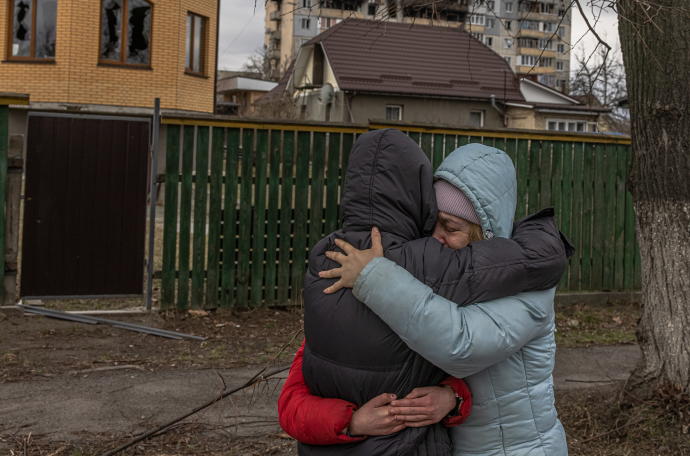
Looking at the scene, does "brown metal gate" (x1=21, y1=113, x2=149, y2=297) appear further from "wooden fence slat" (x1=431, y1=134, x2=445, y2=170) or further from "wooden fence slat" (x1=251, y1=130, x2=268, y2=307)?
"wooden fence slat" (x1=431, y1=134, x2=445, y2=170)

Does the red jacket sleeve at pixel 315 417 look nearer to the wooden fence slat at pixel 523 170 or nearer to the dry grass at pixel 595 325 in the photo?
the dry grass at pixel 595 325

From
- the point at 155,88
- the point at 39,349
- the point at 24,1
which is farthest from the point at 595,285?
the point at 24,1

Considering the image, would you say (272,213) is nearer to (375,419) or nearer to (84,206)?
(84,206)

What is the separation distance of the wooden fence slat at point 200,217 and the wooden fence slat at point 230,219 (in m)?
0.21

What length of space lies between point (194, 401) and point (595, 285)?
5811mm

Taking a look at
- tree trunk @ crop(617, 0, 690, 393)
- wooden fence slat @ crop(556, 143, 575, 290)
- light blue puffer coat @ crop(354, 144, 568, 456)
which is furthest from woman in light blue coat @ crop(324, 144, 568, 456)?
wooden fence slat @ crop(556, 143, 575, 290)

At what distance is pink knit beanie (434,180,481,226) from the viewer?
7.17 feet

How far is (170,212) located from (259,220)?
36.2 inches

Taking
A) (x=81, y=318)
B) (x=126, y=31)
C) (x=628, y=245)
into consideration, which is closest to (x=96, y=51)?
(x=126, y=31)

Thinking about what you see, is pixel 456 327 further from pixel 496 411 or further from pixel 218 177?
pixel 218 177

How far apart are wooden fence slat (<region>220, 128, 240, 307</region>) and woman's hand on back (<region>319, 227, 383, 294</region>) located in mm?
6014

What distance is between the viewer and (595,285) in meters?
9.43

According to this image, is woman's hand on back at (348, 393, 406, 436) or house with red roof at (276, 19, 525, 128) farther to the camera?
house with red roof at (276, 19, 525, 128)

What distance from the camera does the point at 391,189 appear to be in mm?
2086
